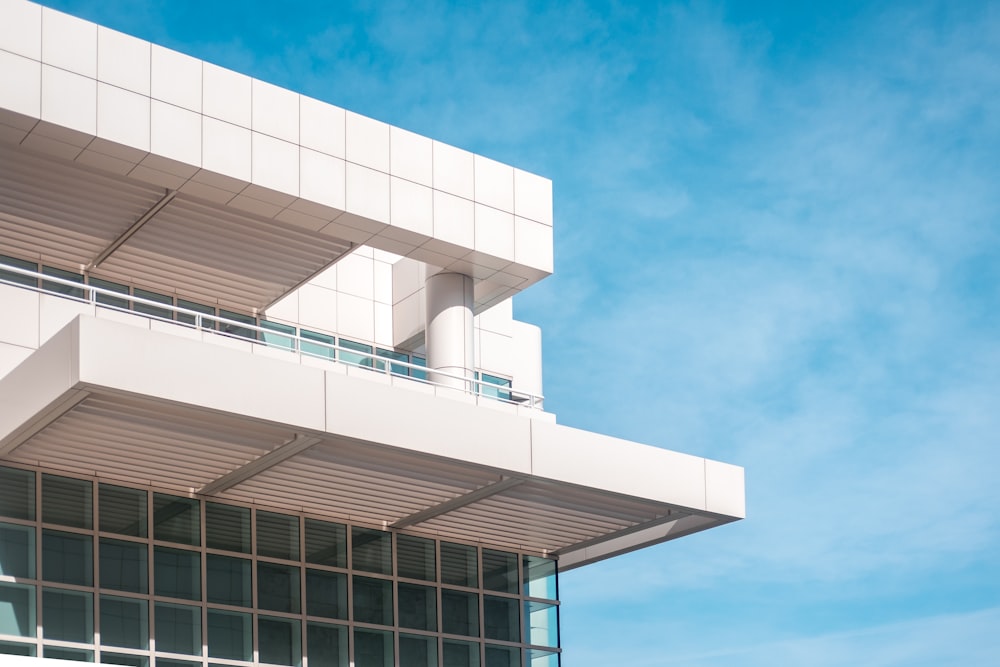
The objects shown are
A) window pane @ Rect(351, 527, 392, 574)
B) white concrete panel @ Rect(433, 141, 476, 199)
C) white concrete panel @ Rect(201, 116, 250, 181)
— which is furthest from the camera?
white concrete panel @ Rect(433, 141, 476, 199)

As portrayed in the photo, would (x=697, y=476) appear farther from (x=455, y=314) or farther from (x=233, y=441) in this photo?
(x=233, y=441)

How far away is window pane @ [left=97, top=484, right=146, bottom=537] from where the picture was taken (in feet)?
78.7

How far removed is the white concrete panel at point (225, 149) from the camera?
2569cm

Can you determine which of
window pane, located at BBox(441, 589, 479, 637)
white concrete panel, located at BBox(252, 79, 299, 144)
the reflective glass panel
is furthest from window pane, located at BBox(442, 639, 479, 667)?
white concrete panel, located at BBox(252, 79, 299, 144)

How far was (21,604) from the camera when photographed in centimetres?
2241

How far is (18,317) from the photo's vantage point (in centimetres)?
2350

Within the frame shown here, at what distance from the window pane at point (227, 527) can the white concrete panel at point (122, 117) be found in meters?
6.52

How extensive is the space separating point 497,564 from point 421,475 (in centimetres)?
548

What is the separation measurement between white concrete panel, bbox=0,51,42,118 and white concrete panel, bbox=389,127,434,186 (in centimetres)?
700

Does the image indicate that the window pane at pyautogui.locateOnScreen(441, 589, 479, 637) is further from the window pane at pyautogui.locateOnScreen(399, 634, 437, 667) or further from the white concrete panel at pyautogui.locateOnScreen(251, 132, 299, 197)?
the white concrete panel at pyautogui.locateOnScreen(251, 132, 299, 197)

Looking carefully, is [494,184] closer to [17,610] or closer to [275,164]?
[275,164]

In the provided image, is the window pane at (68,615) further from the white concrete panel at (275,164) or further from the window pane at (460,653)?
the white concrete panel at (275,164)

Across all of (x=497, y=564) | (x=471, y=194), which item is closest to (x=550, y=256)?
(x=471, y=194)

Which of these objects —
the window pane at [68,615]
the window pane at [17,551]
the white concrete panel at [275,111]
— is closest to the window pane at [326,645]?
the window pane at [68,615]
